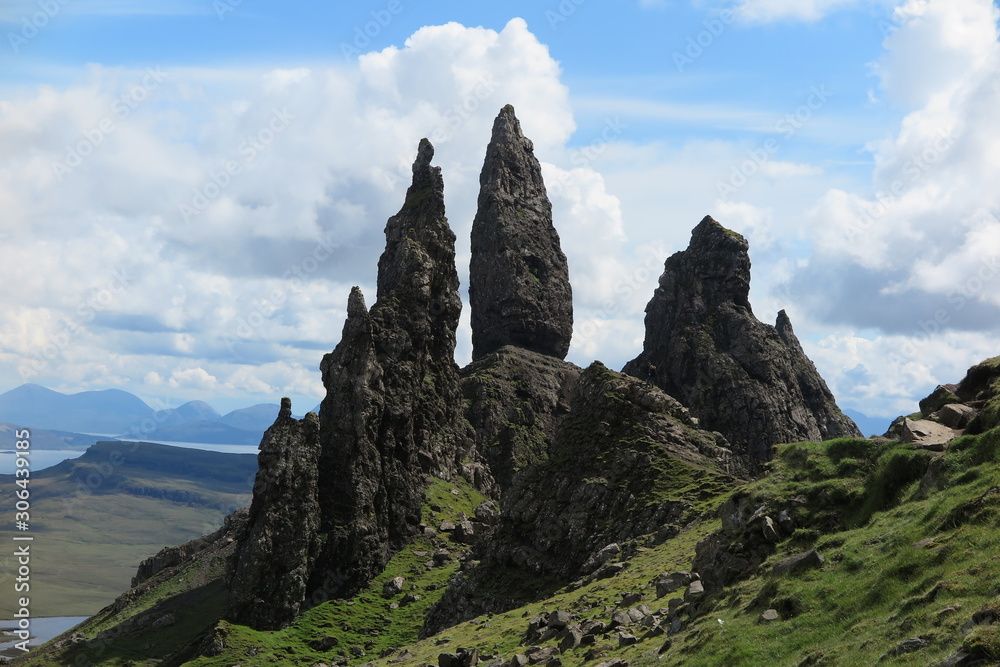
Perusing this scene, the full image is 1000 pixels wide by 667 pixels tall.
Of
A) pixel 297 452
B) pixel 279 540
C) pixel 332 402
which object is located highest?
pixel 332 402

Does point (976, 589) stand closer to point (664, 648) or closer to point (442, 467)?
point (664, 648)

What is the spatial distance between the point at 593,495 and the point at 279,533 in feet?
209

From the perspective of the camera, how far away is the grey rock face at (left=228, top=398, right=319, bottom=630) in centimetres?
13612

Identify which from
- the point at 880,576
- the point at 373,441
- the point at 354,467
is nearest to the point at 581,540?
the point at 880,576

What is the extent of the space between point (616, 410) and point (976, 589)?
8508cm

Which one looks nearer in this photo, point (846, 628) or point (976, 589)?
point (976, 589)

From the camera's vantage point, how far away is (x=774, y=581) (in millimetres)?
37188

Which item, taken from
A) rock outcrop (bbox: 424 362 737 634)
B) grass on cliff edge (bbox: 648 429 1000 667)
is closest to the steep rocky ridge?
grass on cliff edge (bbox: 648 429 1000 667)

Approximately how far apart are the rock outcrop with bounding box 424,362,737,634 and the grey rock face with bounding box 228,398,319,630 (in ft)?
142

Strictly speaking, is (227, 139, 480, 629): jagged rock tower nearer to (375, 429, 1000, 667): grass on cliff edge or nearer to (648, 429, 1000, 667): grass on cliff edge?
(375, 429, 1000, 667): grass on cliff edge

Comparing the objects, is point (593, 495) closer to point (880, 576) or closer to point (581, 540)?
point (581, 540)

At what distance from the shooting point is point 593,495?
10031cm

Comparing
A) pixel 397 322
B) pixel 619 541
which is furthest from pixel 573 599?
pixel 397 322

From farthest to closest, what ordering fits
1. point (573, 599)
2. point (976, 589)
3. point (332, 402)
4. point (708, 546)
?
point (332, 402) → point (573, 599) → point (708, 546) → point (976, 589)
